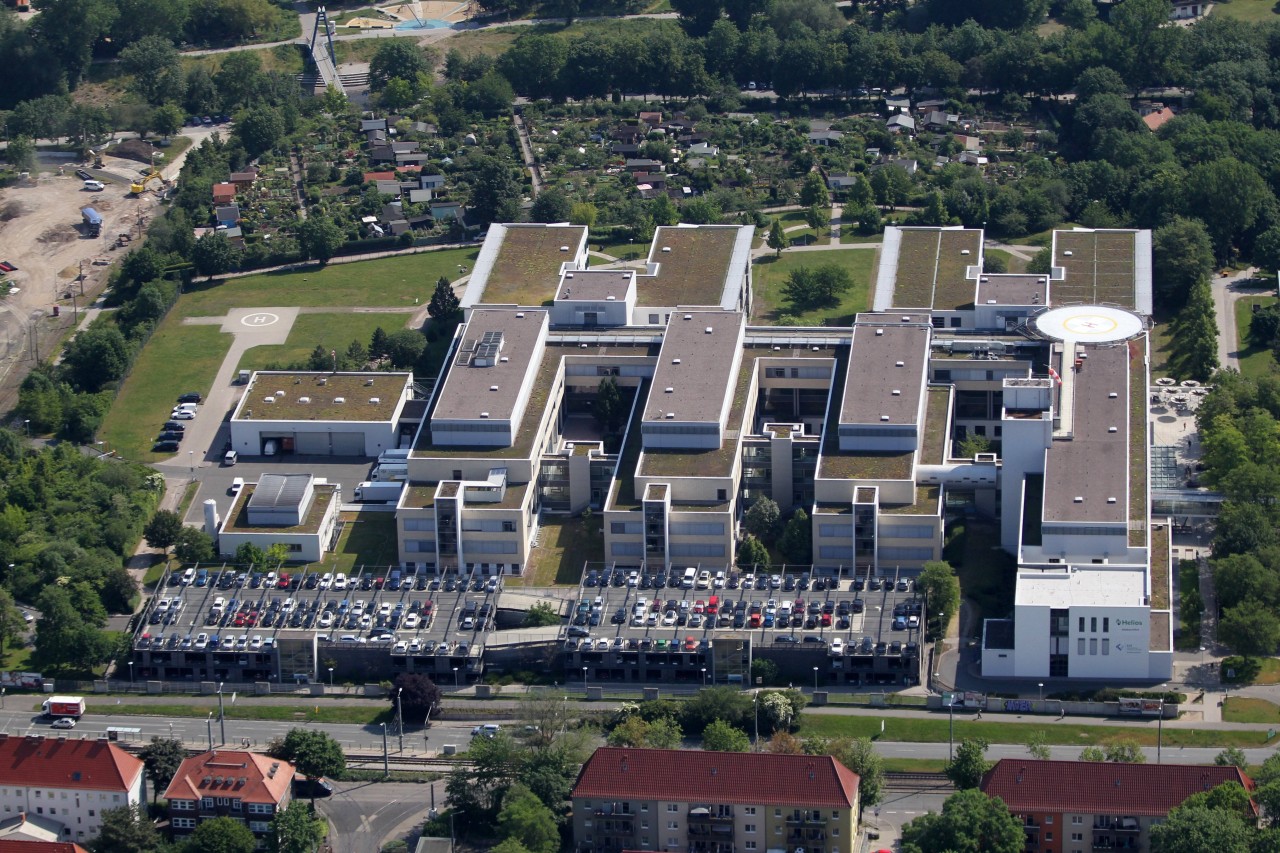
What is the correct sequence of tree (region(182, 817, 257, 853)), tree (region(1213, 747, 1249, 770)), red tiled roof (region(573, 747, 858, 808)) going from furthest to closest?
tree (region(1213, 747, 1249, 770)) → tree (region(182, 817, 257, 853)) → red tiled roof (region(573, 747, 858, 808))

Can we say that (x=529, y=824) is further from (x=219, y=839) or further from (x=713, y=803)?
(x=219, y=839)

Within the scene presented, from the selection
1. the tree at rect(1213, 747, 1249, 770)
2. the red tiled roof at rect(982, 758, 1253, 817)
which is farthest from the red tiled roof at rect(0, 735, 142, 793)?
the tree at rect(1213, 747, 1249, 770)

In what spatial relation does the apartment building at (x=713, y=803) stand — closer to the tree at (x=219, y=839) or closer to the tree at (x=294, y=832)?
the tree at (x=294, y=832)

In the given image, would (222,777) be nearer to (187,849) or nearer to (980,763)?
(187,849)

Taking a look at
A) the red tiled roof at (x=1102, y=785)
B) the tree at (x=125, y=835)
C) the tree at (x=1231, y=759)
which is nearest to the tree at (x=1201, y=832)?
the red tiled roof at (x=1102, y=785)

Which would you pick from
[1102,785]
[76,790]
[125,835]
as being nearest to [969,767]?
[1102,785]

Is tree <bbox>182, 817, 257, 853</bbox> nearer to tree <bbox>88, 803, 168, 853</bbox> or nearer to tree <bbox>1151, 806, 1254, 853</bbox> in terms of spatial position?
tree <bbox>88, 803, 168, 853</bbox>

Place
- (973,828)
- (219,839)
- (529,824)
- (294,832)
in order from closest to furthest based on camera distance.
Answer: (973,828) < (529,824) < (219,839) < (294,832)
